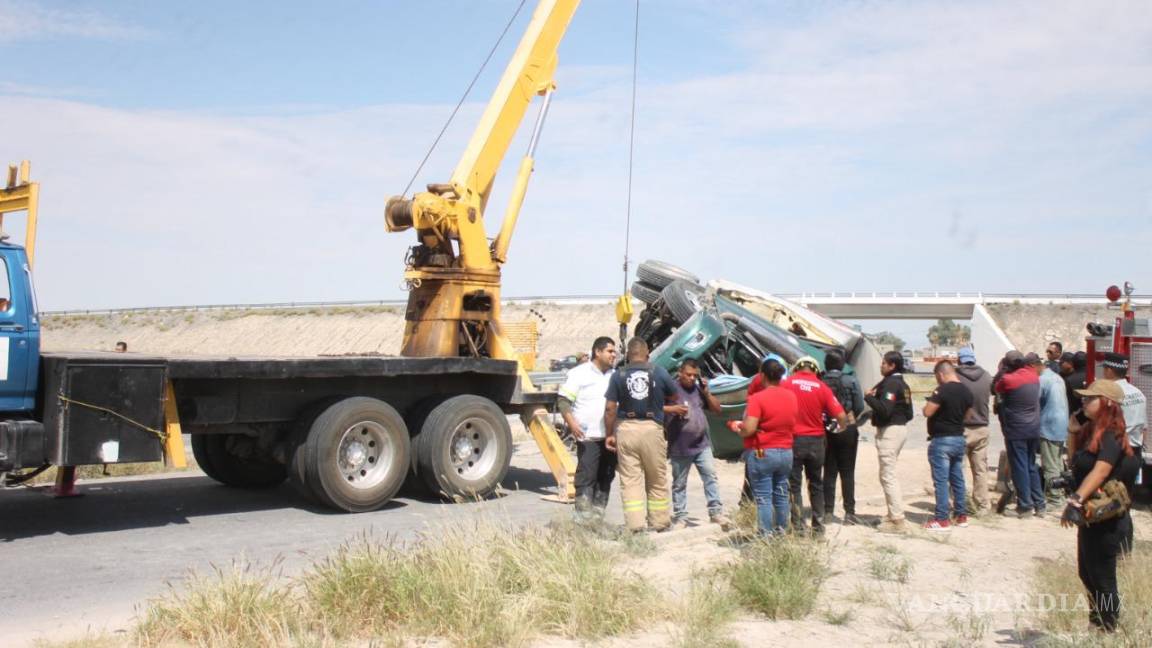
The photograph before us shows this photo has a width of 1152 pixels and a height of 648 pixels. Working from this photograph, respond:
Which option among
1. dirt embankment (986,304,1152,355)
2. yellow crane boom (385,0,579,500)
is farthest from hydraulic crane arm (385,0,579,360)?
dirt embankment (986,304,1152,355)

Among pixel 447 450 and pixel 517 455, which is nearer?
pixel 447 450

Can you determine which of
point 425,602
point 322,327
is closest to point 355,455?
point 425,602

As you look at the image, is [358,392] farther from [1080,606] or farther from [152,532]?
[1080,606]

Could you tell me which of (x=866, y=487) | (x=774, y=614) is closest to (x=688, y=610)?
(x=774, y=614)

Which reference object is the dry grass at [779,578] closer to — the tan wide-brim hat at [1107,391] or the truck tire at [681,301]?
the tan wide-brim hat at [1107,391]

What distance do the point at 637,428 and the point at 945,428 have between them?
313 centimetres

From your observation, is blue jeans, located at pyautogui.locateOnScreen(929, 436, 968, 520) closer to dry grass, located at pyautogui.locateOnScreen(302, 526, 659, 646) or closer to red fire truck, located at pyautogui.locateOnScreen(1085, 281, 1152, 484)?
red fire truck, located at pyautogui.locateOnScreen(1085, 281, 1152, 484)

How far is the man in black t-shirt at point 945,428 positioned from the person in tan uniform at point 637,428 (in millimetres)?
2774

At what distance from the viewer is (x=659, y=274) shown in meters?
19.8

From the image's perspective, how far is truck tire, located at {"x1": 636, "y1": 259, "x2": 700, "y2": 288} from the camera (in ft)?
64.5

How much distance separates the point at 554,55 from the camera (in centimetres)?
1424

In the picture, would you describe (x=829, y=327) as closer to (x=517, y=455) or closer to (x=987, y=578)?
(x=517, y=455)

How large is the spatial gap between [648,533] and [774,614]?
2.42 m

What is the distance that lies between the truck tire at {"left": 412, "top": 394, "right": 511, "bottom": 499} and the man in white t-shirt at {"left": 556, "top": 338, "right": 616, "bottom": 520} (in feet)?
5.74
